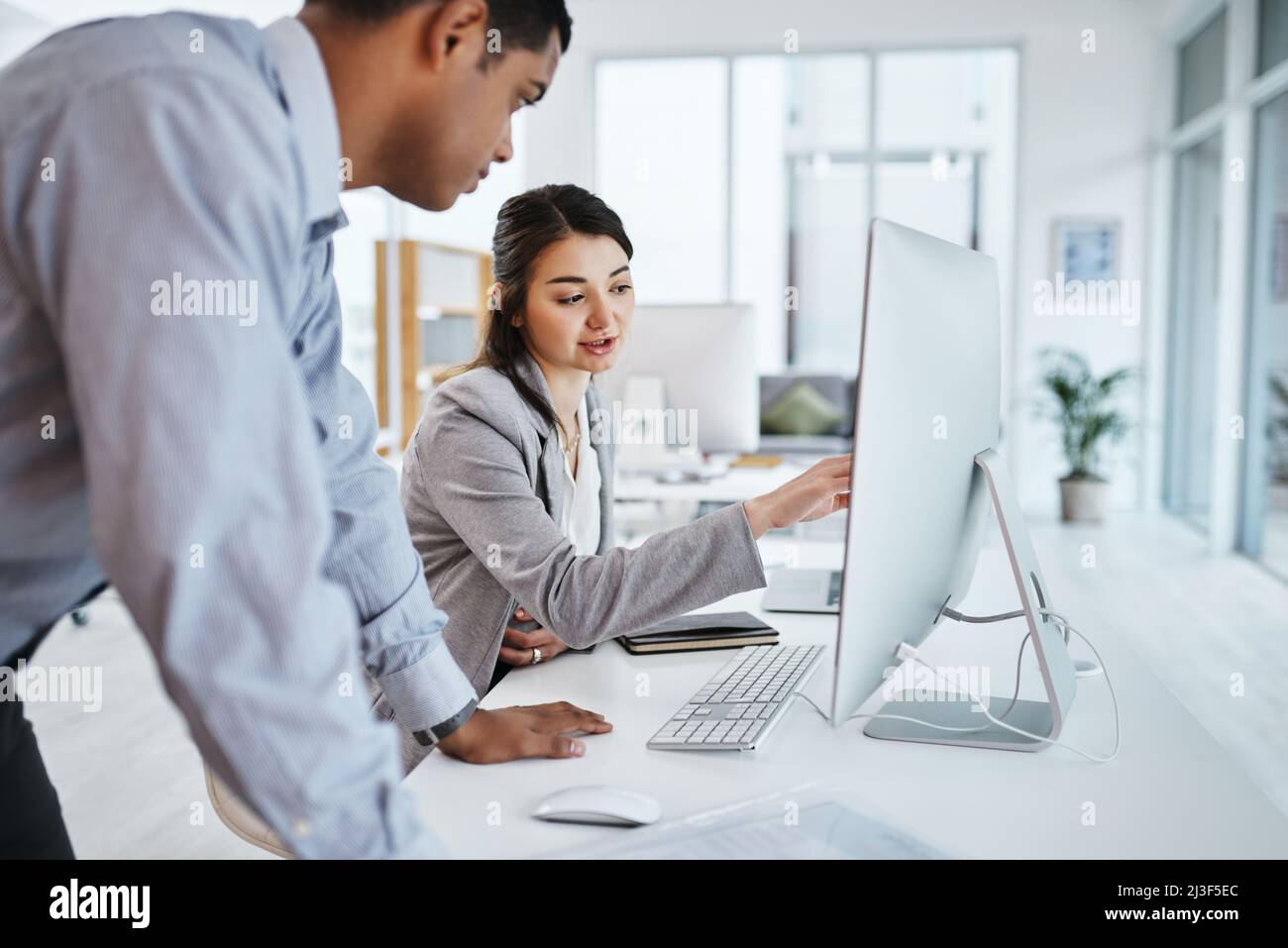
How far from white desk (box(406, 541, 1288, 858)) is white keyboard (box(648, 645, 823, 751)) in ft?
0.05

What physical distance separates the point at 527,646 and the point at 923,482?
2.47 feet

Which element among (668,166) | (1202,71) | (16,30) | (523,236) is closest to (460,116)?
(523,236)

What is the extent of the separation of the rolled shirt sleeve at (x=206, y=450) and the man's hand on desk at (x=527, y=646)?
1.01 m

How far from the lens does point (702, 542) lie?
4.40ft

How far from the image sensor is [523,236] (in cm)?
188

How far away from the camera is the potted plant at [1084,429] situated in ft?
23.4

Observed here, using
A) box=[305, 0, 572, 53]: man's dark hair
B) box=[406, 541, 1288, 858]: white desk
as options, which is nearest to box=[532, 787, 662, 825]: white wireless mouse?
box=[406, 541, 1288, 858]: white desk

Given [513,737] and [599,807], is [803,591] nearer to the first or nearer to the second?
[513,737]

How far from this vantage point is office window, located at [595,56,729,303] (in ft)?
26.3

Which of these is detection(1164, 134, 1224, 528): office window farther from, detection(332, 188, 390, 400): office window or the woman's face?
the woman's face

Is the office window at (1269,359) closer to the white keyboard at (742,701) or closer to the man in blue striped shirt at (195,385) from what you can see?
the white keyboard at (742,701)
